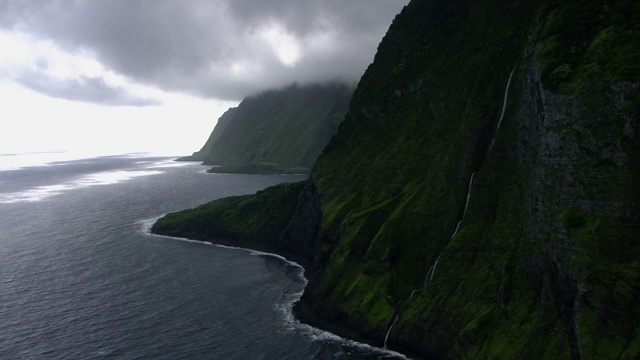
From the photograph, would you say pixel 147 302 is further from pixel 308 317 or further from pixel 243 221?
pixel 243 221

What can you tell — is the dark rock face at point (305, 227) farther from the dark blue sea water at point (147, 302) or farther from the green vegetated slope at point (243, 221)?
the dark blue sea water at point (147, 302)

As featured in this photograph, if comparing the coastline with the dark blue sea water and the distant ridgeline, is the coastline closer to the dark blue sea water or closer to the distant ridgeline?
the distant ridgeline

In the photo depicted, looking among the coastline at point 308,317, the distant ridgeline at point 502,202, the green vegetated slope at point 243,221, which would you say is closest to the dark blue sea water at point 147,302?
the coastline at point 308,317

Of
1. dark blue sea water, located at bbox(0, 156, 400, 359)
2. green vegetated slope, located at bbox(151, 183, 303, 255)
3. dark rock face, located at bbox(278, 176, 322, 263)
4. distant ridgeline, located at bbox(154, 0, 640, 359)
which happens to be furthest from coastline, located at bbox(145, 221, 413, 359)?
dark rock face, located at bbox(278, 176, 322, 263)

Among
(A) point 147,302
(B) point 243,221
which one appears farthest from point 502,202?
(B) point 243,221

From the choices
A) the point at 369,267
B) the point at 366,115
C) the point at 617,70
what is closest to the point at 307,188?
the point at 366,115

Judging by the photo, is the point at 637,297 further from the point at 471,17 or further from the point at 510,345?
the point at 471,17
